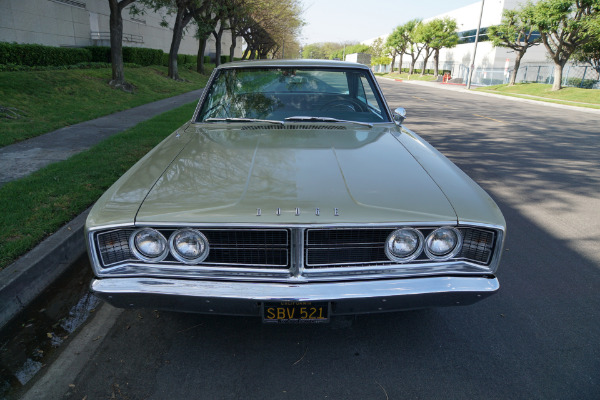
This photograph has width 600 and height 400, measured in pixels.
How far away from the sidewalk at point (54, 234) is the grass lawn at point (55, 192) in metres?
0.13

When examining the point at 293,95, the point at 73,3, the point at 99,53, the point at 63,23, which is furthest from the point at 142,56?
the point at 293,95

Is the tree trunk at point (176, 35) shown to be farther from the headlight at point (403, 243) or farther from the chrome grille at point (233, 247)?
the headlight at point (403, 243)

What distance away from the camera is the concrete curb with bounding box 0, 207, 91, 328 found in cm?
273

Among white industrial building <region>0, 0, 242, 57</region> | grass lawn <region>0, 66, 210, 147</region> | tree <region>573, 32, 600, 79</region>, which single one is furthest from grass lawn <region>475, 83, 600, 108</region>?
white industrial building <region>0, 0, 242, 57</region>

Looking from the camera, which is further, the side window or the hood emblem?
the side window

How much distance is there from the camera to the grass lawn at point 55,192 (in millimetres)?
3410

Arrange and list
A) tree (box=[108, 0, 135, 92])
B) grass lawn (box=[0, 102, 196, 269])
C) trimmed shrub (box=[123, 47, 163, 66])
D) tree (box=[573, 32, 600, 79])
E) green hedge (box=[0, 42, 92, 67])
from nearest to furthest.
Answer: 1. grass lawn (box=[0, 102, 196, 269])
2. tree (box=[108, 0, 135, 92])
3. green hedge (box=[0, 42, 92, 67])
4. trimmed shrub (box=[123, 47, 163, 66])
5. tree (box=[573, 32, 600, 79])

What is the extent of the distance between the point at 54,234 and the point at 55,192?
1122 mm

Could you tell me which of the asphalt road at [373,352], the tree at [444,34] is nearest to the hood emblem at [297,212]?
the asphalt road at [373,352]

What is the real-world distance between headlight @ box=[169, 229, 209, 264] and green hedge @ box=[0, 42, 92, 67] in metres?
17.0

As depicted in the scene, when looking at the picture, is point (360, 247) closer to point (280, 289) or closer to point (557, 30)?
point (280, 289)

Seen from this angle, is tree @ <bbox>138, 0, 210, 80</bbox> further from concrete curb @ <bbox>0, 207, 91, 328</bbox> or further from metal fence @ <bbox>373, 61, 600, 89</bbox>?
metal fence @ <bbox>373, 61, 600, 89</bbox>

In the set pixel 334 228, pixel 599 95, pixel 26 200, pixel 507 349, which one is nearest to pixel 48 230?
pixel 26 200

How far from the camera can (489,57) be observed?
1871 inches
